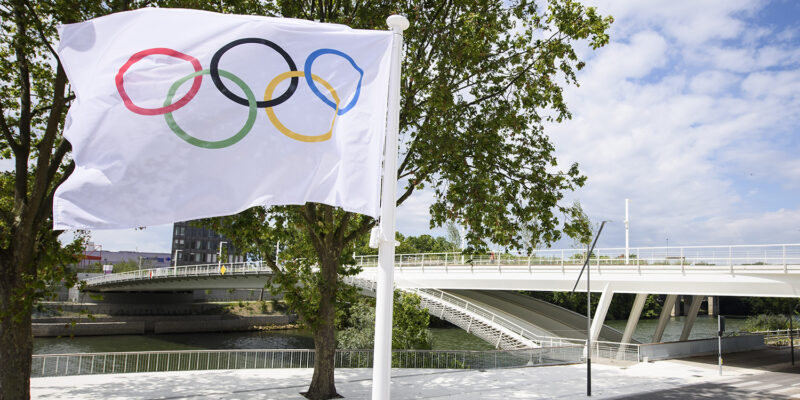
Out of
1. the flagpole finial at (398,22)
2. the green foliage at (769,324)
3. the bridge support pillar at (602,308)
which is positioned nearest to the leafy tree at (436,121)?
the flagpole finial at (398,22)

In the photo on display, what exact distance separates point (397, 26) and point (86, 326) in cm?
5457

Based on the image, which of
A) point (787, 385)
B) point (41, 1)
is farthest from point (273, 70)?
point (787, 385)

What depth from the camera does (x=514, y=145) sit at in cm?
1720

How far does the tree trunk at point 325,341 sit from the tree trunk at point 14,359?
7236mm

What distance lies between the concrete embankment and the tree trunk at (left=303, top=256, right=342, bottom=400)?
40.6 m

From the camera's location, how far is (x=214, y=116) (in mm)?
5504

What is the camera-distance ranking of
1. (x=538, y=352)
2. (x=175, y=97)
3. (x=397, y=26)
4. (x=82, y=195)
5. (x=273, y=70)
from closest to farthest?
(x=82, y=195) → (x=175, y=97) → (x=273, y=70) → (x=397, y=26) → (x=538, y=352)

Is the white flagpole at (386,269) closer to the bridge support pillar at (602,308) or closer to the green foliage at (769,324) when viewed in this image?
the bridge support pillar at (602,308)

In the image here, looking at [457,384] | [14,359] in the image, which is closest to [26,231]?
[14,359]

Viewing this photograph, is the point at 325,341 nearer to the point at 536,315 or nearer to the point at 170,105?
the point at 170,105

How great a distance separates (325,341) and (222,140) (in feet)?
39.4

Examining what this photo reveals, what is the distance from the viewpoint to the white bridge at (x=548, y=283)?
83.6 ft

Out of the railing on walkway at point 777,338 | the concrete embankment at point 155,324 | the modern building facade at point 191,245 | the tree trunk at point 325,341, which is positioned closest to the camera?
the tree trunk at point 325,341

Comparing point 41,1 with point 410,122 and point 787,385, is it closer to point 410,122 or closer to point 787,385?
point 410,122
